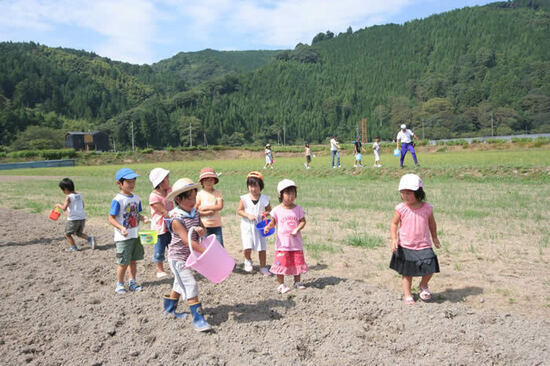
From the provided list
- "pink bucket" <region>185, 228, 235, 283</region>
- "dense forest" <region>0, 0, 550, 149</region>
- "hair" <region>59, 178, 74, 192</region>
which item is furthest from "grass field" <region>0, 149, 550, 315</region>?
Result: "dense forest" <region>0, 0, 550, 149</region>

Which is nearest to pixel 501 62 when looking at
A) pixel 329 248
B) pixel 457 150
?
pixel 457 150

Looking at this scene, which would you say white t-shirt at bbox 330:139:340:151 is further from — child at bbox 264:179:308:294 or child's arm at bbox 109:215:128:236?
child's arm at bbox 109:215:128:236

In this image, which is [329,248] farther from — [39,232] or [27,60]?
[27,60]

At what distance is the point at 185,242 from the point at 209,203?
72.9 inches

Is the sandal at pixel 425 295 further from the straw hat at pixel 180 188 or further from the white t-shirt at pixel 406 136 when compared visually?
the white t-shirt at pixel 406 136

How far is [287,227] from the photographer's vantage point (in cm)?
517

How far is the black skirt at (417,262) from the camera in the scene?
4574mm

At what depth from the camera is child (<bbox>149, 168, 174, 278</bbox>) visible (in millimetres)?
5564

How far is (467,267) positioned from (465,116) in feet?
440

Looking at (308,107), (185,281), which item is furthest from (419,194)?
(308,107)

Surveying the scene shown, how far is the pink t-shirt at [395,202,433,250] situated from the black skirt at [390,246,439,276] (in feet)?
0.20

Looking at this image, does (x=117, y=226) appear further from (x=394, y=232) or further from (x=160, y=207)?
(x=394, y=232)

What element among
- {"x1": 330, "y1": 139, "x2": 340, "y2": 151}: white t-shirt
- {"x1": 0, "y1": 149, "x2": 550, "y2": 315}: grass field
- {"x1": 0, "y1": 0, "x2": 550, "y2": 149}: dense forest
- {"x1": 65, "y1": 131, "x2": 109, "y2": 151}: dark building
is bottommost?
{"x1": 0, "y1": 149, "x2": 550, "y2": 315}: grass field

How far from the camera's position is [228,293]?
5375mm
